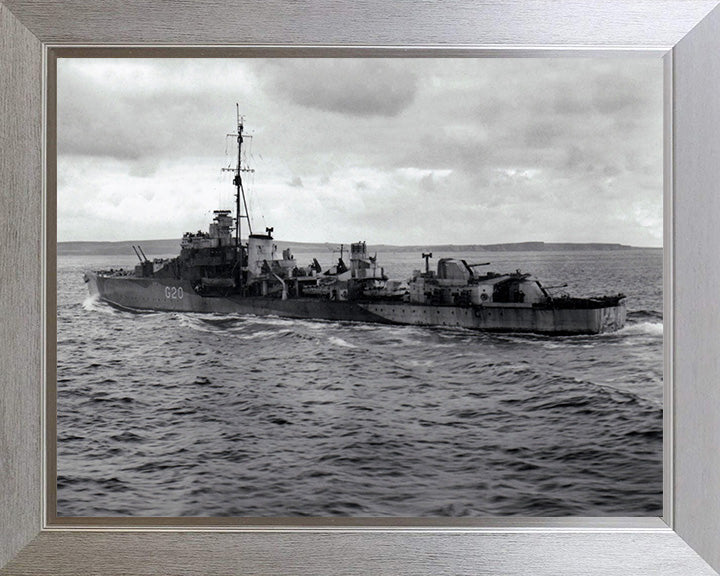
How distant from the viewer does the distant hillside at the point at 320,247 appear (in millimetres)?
1428

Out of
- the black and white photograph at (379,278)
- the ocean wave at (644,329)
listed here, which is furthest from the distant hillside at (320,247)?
the ocean wave at (644,329)

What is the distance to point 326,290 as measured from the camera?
1.49 meters

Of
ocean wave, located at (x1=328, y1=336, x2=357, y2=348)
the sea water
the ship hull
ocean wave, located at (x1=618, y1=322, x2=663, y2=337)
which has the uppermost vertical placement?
the ship hull

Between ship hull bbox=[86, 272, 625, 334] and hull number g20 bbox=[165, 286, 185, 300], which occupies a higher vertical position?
hull number g20 bbox=[165, 286, 185, 300]

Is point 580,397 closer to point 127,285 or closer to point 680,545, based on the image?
point 680,545

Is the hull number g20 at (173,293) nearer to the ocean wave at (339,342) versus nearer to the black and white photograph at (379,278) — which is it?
the black and white photograph at (379,278)

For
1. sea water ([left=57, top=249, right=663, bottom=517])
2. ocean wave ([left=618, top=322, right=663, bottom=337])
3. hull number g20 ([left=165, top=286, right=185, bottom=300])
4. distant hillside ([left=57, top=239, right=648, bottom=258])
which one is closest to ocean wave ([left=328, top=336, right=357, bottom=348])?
sea water ([left=57, top=249, right=663, bottom=517])

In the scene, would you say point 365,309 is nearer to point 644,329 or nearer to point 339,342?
point 339,342

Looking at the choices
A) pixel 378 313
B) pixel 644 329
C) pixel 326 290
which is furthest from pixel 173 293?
pixel 644 329

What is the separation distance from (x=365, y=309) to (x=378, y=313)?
0.03 metres

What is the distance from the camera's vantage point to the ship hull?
1439 mm

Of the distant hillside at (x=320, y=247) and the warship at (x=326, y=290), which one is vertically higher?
the distant hillside at (x=320, y=247)

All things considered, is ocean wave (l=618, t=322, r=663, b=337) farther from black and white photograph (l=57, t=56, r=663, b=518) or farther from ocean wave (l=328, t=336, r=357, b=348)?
ocean wave (l=328, t=336, r=357, b=348)

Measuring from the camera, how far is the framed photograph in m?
1.41
